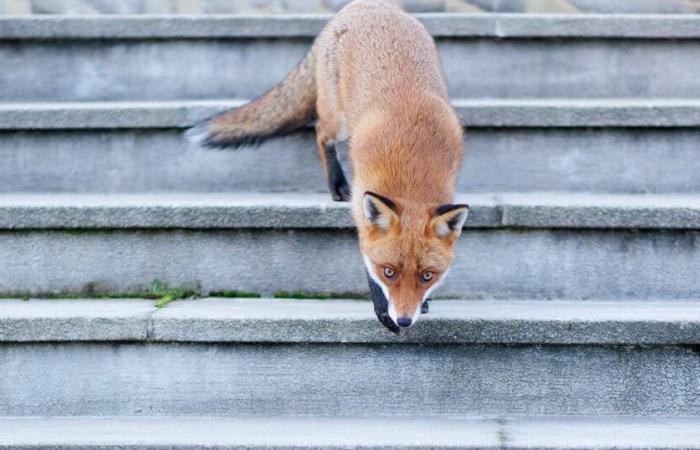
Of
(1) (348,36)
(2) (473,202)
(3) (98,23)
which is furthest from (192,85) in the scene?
(2) (473,202)

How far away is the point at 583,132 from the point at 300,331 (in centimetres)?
164

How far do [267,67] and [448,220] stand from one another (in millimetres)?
1849

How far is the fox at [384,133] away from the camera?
2.79m

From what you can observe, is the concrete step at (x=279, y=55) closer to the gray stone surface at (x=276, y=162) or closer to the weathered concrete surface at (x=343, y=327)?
the gray stone surface at (x=276, y=162)

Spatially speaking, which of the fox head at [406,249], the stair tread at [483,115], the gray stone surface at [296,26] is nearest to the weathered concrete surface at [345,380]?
the fox head at [406,249]

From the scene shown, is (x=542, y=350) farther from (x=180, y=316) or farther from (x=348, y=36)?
(x=348, y=36)

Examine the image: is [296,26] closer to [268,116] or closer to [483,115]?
[268,116]

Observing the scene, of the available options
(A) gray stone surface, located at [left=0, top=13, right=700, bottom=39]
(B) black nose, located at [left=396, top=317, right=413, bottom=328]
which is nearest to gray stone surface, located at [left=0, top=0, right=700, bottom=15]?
(A) gray stone surface, located at [left=0, top=13, right=700, bottom=39]

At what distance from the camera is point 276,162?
12.6ft

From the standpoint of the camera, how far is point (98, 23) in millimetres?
4156

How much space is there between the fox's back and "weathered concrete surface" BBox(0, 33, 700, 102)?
0.49 meters

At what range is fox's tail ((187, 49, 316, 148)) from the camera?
11.8ft

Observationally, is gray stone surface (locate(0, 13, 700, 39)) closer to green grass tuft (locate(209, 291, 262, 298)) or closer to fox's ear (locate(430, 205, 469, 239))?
green grass tuft (locate(209, 291, 262, 298))

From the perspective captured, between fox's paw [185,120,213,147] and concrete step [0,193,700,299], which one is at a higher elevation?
fox's paw [185,120,213,147]
